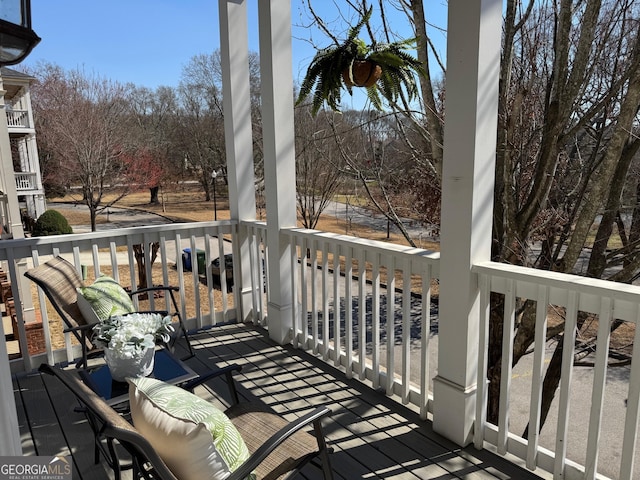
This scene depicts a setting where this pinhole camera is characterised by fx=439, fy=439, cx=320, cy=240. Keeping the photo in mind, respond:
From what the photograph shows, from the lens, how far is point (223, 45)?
387cm

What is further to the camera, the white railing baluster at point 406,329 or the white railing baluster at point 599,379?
the white railing baluster at point 406,329

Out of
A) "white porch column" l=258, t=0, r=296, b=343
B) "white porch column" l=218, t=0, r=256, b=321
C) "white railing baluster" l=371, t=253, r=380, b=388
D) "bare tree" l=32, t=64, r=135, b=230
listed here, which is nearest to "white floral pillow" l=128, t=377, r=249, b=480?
"white railing baluster" l=371, t=253, r=380, b=388

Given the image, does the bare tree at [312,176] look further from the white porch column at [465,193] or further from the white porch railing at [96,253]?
the white porch column at [465,193]

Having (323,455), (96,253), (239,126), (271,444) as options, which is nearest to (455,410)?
(323,455)

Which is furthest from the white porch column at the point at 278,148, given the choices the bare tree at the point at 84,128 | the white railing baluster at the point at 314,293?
the bare tree at the point at 84,128

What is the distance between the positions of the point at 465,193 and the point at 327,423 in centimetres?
150

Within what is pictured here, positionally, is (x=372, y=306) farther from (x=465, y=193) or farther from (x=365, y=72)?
(x=365, y=72)

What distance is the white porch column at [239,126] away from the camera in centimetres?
382

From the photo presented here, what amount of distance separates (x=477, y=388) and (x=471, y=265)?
0.65 meters

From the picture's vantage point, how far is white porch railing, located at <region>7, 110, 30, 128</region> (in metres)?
12.6

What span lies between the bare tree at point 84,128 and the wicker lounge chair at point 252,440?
12739mm

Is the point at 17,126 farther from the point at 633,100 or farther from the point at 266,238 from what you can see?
the point at 633,100

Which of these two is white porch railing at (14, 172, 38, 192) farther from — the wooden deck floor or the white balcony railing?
the wooden deck floor

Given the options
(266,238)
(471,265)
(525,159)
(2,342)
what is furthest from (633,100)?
(2,342)
